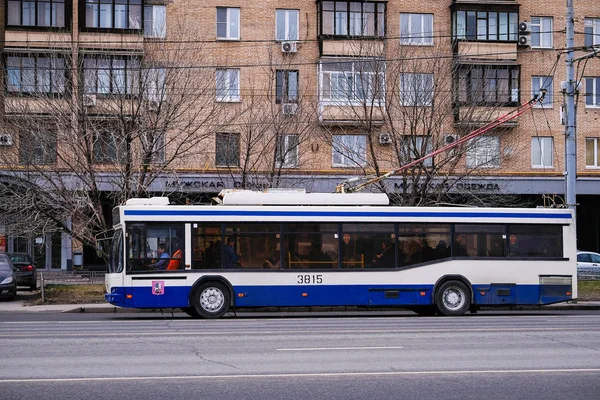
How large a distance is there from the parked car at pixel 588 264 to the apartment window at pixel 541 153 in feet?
26.6

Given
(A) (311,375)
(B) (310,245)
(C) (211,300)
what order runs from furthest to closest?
(B) (310,245) → (C) (211,300) → (A) (311,375)

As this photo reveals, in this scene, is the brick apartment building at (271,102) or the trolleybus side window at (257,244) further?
the brick apartment building at (271,102)

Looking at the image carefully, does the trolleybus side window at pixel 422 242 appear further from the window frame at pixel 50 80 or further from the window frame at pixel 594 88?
the window frame at pixel 594 88

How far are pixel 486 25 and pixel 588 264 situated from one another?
1311cm

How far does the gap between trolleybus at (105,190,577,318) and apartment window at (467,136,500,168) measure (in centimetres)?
1061

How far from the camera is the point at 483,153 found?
35250 mm

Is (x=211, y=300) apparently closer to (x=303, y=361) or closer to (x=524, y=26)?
(x=303, y=361)

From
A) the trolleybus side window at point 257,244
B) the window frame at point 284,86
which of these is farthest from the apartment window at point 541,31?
the trolleybus side window at point 257,244

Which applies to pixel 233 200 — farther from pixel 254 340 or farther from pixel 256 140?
pixel 256 140

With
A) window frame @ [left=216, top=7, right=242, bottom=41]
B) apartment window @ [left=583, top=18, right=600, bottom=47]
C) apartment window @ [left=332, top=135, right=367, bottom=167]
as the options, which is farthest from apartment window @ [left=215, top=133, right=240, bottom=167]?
apartment window @ [left=583, top=18, right=600, bottom=47]

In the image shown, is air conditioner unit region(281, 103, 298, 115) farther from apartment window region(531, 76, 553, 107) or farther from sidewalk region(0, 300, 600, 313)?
apartment window region(531, 76, 553, 107)

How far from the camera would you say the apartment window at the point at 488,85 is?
36906 mm

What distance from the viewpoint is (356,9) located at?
1704 inches

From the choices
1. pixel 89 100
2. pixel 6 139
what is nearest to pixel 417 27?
pixel 89 100
